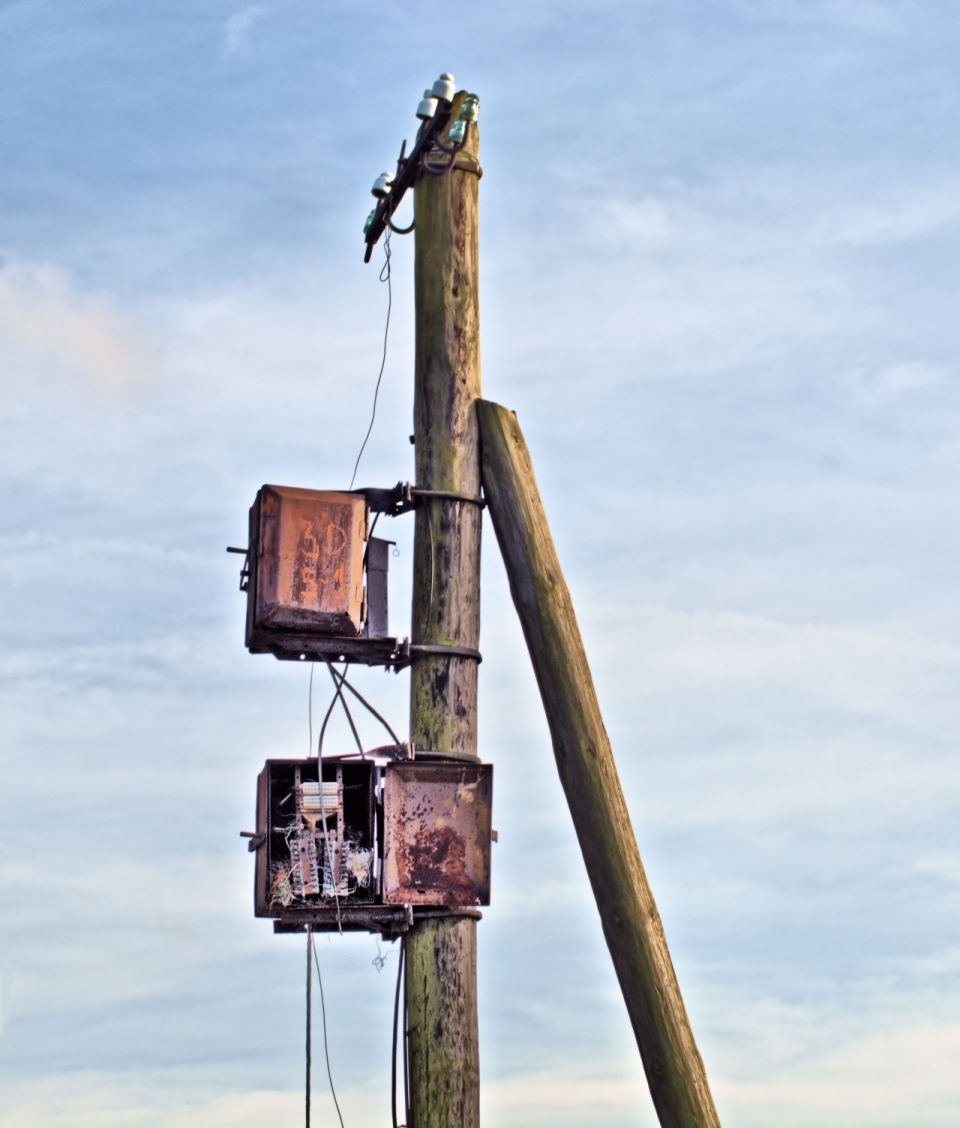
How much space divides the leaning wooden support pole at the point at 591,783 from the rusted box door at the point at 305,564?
29.7 inches

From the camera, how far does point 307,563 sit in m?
6.34

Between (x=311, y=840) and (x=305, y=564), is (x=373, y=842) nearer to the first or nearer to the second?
(x=311, y=840)

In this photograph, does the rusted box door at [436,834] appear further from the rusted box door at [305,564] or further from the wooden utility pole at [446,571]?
the rusted box door at [305,564]

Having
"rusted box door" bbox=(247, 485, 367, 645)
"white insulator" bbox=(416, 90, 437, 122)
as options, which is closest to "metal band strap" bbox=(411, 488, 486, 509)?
"rusted box door" bbox=(247, 485, 367, 645)

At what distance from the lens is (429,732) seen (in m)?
6.52

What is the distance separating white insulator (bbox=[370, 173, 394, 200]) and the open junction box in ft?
8.99

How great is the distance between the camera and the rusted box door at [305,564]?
6.29 m

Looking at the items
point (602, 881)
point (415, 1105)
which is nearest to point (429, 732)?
point (602, 881)

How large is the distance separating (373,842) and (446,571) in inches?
48.3

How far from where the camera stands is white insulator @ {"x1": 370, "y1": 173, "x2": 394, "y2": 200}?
24.1 ft

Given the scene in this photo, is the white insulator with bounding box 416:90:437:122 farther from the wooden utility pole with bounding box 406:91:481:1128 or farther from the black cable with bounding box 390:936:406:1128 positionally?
the black cable with bounding box 390:936:406:1128

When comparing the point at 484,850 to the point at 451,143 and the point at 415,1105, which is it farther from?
the point at 451,143

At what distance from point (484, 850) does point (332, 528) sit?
1.50 meters

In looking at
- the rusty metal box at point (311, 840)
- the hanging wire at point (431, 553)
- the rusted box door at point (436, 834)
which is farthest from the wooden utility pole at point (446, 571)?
the rusty metal box at point (311, 840)
